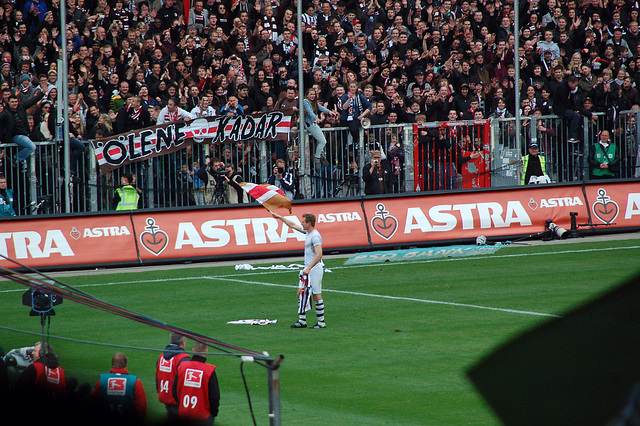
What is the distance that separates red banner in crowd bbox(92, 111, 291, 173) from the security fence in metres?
0.27

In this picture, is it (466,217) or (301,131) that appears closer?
(301,131)

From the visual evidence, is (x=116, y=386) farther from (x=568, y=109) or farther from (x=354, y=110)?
(x=568, y=109)

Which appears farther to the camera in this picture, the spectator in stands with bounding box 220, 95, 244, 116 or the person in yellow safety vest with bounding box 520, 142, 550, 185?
the person in yellow safety vest with bounding box 520, 142, 550, 185

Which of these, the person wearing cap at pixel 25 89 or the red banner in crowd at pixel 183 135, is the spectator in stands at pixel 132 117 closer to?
the red banner in crowd at pixel 183 135

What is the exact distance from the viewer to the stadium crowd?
2339cm

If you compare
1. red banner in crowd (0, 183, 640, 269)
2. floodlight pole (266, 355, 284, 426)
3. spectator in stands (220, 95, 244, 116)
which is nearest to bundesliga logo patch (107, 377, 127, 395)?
floodlight pole (266, 355, 284, 426)

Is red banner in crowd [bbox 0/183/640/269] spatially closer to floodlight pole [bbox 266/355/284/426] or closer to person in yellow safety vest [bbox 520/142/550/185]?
person in yellow safety vest [bbox 520/142/550/185]

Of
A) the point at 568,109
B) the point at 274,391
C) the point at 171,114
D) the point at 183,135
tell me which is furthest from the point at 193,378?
the point at 568,109

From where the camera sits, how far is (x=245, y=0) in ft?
89.2

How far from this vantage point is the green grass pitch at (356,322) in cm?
549

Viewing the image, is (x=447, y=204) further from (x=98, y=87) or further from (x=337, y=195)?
(x=98, y=87)

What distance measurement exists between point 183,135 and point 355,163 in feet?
Result: 15.9

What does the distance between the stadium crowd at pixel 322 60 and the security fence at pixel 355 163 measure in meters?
0.35

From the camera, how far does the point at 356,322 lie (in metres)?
14.6
